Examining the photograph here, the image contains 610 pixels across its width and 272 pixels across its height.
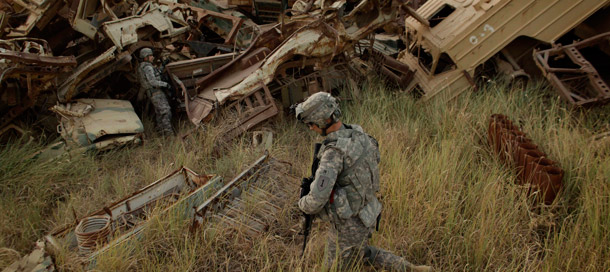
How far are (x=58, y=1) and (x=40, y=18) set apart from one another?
0.36 meters

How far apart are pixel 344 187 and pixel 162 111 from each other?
179 inches

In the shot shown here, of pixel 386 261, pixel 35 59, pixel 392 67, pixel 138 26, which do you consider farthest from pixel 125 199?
pixel 392 67

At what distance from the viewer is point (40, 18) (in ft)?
20.3

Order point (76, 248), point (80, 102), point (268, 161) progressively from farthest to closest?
1. point (80, 102)
2. point (268, 161)
3. point (76, 248)

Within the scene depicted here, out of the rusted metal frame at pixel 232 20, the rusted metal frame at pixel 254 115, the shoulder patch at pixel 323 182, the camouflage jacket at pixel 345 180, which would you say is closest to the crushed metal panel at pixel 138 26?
the rusted metal frame at pixel 232 20

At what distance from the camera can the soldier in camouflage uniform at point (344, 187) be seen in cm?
288

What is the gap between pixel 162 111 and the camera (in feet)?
22.1

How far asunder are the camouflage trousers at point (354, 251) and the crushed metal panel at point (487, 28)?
11.4 feet

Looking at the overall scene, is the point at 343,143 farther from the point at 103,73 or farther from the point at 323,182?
the point at 103,73

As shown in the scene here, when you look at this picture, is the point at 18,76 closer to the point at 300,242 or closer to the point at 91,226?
the point at 91,226

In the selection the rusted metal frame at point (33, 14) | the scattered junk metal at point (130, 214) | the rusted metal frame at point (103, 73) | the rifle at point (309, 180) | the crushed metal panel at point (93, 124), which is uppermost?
the rusted metal frame at point (33, 14)

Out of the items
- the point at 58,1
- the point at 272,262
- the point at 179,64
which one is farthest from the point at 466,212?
the point at 58,1

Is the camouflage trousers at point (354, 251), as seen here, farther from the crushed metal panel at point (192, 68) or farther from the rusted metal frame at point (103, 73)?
the rusted metal frame at point (103, 73)

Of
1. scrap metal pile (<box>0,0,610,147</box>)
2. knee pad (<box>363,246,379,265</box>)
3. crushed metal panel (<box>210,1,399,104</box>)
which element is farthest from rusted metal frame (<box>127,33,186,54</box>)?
knee pad (<box>363,246,379,265</box>)
